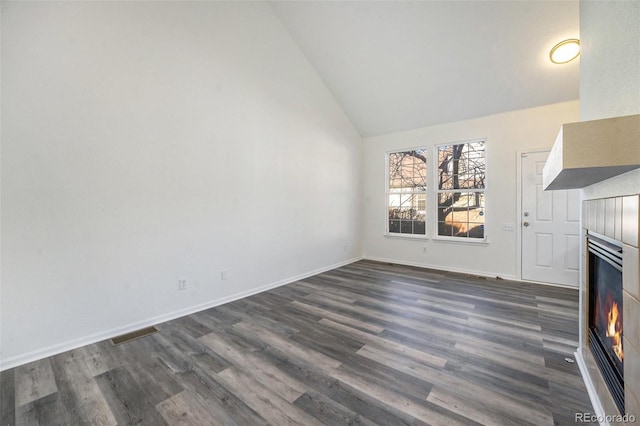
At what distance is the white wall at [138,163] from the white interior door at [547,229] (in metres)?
3.54

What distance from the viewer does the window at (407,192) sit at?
17.3ft

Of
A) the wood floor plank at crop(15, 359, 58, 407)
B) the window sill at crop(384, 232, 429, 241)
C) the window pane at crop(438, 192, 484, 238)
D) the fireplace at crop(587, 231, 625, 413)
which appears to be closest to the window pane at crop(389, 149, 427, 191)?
the window pane at crop(438, 192, 484, 238)

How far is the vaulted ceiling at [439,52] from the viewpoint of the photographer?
321 centimetres

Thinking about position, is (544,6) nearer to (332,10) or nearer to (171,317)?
(332,10)

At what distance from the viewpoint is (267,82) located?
3.93 metres

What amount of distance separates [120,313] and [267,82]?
3.32 m

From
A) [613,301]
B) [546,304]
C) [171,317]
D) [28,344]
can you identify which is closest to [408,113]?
[546,304]

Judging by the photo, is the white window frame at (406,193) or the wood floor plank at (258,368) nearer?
the wood floor plank at (258,368)

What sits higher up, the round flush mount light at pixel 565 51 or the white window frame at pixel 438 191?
the round flush mount light at pixel 565 51

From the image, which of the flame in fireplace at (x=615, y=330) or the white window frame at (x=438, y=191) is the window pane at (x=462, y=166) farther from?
the flame in fireplace at (x=615, y=330)

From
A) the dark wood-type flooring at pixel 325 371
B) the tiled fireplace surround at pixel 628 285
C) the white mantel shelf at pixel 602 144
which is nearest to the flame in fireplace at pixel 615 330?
the tiled fireplace surround at pixel 628 285

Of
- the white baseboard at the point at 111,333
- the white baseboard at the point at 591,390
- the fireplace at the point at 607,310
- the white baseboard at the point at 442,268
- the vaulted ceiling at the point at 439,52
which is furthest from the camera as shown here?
the white baseboard at the point at 442,268

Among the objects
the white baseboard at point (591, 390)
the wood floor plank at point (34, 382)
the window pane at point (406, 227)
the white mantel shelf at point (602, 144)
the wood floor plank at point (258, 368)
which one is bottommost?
the wood floor plank at point (34, 382)

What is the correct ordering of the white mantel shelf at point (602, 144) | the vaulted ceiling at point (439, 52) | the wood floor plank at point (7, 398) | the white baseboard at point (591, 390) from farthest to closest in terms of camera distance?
the vaulted ceiling at point (439, 52), the wood floor plank at point (7, 398), the white baseboard at point (591, 390), the white mantel shelf at point (602, 144)
